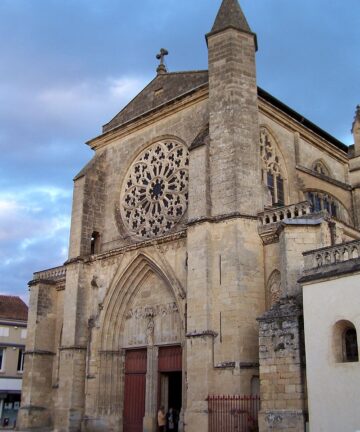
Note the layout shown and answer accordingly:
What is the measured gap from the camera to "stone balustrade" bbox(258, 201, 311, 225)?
1554 cm

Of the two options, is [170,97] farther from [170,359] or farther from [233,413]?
[233,413]

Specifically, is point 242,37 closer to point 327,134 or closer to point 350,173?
point 327,134

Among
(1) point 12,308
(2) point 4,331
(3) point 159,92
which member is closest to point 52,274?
(3) point 159,92

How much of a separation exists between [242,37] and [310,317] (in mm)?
10261

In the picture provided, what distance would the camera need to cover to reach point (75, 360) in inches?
773

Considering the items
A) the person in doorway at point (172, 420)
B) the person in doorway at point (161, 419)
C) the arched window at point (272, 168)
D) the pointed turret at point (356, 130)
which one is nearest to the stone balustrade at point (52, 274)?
the person in doorway at point (172, 420)

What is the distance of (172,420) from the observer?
57.0 ft

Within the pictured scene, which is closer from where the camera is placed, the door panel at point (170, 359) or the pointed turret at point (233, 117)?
the pointed turret at point (233, 117)

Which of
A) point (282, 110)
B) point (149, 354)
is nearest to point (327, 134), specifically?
point (282, 110)

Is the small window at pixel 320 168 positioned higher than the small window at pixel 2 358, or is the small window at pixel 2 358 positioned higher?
the small window at pixel 320 168

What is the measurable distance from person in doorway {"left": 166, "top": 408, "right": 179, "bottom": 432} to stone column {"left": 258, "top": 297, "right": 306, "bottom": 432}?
562 cm

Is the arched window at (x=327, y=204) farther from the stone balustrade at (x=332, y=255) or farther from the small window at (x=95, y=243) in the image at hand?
the stone balustrade at (x=332, y=255)

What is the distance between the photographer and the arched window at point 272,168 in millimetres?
19125

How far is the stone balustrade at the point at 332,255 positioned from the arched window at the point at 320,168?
34.0 ft
